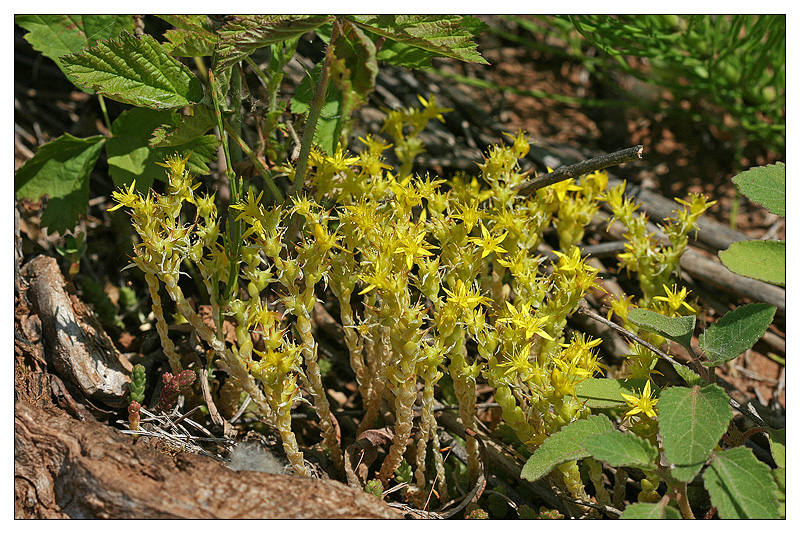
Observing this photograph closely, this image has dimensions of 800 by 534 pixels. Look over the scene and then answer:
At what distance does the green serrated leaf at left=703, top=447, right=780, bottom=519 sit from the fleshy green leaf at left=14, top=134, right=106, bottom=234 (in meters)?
2.28

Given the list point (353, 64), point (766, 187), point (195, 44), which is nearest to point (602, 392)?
point (766, 187)

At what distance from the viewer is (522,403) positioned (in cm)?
199

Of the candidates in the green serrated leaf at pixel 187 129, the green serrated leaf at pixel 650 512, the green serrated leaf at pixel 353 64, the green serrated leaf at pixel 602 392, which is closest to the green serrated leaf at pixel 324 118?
the green serrated leaf at pixel 187 129

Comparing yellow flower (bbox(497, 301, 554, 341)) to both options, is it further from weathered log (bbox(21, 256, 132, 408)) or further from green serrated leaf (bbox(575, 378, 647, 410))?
weathered log (bbox(21, 256, 132, 408))

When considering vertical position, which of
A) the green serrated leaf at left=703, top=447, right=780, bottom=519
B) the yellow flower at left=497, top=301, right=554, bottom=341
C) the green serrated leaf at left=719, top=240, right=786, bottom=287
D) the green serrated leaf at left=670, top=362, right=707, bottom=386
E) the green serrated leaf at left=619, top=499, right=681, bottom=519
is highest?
the green serrated leaf at left=719, top=240, right=786, bottom=287

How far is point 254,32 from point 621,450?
1.42m

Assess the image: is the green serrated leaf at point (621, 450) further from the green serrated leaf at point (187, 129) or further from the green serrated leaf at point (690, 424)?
the green serrated leaf at point (187, 129)

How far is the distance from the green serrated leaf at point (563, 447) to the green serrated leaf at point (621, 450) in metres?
0.04

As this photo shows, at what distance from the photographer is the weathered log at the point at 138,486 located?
1576mm

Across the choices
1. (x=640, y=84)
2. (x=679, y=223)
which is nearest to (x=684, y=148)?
(x=640, y=84)

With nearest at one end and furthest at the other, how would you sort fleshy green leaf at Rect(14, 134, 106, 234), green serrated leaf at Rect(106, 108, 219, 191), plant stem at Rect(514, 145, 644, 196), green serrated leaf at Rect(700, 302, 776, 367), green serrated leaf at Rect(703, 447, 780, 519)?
green serrated leaf at Rect(703, 447, 780, 519)
green serrated leaf at Rect(700, 302, 776, 367)
plant stem at Rect(514, 145, 644, 196)
green serrated leaf at Rect(106, 108, 219, 191)
fleshy green leaf at Rect(14, 134, 106, 234)

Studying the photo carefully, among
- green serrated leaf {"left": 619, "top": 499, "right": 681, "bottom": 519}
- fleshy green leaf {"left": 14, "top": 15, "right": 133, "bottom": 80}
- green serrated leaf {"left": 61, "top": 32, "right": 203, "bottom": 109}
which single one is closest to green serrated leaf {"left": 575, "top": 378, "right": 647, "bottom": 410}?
green serrated leaf {"left": 619, "top": 499, "right": 681, "bottom": 519}

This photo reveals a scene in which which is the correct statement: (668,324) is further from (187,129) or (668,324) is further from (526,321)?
(187,129)

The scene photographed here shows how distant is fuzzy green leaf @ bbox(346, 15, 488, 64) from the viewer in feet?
6.35
